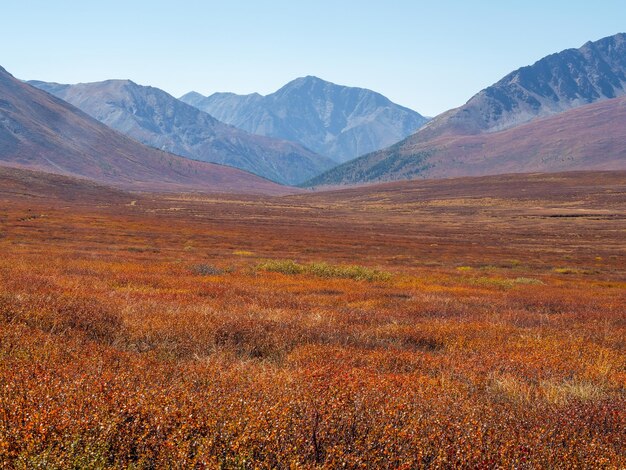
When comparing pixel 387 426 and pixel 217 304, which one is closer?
pixel 387 426

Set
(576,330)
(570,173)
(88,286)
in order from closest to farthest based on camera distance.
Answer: (576,330)
(88,286)
(570,173)

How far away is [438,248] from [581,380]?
48.3 meters

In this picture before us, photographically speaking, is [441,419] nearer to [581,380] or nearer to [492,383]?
[492,383]

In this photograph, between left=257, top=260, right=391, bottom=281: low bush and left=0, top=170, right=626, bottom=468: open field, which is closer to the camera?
left=0, top=170, right=626, bottom=468: open field

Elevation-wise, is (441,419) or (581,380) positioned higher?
(441,419)

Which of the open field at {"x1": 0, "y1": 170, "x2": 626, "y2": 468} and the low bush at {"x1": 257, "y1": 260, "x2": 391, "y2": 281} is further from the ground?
the open field at {"x1": 0, "y1": 170, "x2": 626, "y2": 468}

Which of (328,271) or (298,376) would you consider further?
(328,271)

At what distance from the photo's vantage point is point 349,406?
497 cm

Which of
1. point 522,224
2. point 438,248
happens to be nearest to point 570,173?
point 522,224

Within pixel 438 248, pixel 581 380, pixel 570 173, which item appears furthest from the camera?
pixel 570 173

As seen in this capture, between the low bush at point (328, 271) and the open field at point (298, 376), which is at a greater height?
the open field at point (298, 376)

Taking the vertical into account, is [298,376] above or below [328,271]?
above

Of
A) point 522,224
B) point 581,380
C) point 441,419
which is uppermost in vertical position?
point 441,419

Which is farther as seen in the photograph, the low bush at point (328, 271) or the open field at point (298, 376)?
the low bush at point (328, 271)
